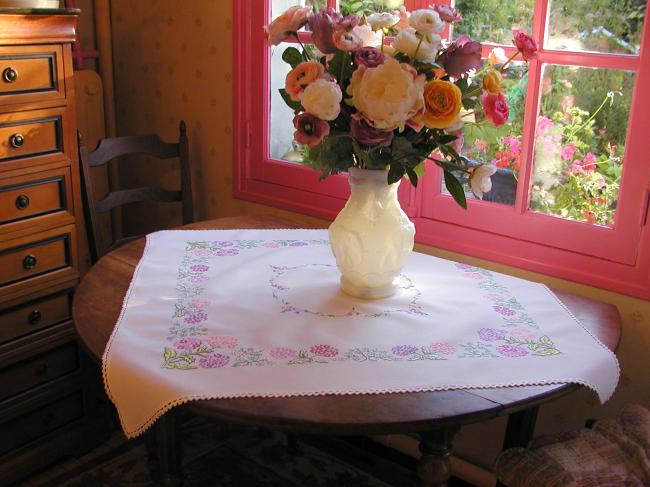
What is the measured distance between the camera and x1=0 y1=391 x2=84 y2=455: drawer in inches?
94.0

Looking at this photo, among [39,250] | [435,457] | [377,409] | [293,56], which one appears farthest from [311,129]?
[39,250]

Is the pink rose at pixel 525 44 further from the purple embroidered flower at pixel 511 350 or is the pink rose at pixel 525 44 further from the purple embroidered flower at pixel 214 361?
the purple embroidered flower at pixel 214 361

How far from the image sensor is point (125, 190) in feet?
8.57

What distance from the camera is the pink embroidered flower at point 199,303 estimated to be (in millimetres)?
Answer: 1711

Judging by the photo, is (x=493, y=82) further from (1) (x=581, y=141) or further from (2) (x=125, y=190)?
(2) (x=125, y=190)

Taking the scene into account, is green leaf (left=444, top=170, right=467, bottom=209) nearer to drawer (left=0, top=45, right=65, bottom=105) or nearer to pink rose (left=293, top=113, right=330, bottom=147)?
pink rose (left=293, top=113, right=330, bottom=147)

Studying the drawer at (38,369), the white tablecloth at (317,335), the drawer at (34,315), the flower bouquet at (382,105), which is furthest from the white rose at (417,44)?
the drawer at (38,369)

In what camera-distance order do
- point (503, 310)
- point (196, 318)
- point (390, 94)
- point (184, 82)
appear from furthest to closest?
1. point (184, 82)
2. point (503, 310)
3. point (196, 318)
4. point (390, 94)

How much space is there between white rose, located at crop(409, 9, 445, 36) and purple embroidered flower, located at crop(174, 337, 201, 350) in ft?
2.42

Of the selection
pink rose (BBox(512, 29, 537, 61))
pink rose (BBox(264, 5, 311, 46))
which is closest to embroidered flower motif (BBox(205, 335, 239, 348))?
pink rose (BBox(264, 5, 311, 46))

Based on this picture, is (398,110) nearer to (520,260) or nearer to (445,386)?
(445,386)

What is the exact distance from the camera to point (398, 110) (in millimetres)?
1446

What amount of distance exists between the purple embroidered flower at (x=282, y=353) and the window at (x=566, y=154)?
575 millimetres

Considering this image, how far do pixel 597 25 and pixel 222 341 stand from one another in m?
1.18
